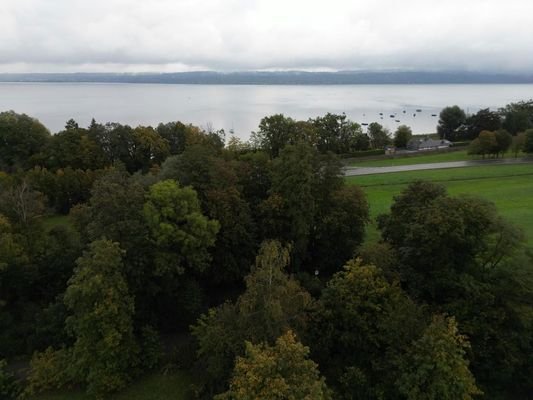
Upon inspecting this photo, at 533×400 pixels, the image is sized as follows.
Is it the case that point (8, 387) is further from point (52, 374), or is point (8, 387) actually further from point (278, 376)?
point (278, 376)

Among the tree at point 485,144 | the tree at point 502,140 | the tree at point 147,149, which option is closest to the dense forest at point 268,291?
the tree at point 147,149

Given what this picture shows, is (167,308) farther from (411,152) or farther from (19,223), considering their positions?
(411,152)

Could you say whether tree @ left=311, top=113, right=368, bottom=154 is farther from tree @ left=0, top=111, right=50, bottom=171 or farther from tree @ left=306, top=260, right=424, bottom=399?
tree @ left=306, top=260, right=424, bottom=399

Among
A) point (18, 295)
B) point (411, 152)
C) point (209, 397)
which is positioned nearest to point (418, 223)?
point (209, 397)

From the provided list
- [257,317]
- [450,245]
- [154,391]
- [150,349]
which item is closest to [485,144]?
[450,245]

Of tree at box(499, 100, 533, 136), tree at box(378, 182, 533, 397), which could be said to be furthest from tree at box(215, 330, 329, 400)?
tree at box(499, 100, 533, 136)
